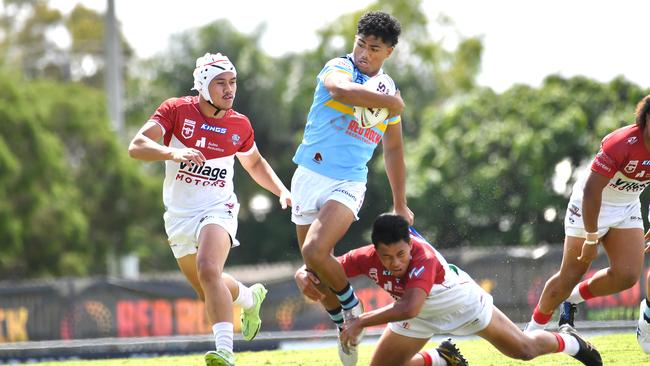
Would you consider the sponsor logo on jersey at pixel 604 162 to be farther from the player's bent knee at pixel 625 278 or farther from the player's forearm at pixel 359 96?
the player's forearm at pixel 359 96

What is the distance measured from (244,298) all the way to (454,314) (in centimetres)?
254

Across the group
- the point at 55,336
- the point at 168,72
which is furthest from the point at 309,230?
the point at 168,72

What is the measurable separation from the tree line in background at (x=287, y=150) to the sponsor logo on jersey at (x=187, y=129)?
15.0m

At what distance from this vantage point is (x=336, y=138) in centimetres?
960

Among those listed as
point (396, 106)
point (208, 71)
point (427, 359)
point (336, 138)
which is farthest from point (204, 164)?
point (427, 359)

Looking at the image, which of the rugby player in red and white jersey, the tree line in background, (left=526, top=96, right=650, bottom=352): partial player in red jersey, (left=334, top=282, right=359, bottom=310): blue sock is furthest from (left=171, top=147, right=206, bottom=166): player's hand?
the tree line in background

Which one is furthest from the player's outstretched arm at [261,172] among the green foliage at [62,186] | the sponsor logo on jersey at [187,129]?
the green foliage at [62,186]

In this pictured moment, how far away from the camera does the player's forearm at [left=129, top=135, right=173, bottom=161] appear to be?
9484mm

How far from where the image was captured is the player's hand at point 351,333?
864 centimetres

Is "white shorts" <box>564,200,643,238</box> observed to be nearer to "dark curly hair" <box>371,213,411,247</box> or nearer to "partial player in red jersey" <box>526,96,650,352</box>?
"partial player in red jersey" <box>526,96,650,352</box>

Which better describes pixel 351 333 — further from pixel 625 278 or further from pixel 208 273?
pixel 625 278

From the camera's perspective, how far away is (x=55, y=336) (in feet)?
72.2

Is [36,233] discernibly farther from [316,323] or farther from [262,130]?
[316,323]

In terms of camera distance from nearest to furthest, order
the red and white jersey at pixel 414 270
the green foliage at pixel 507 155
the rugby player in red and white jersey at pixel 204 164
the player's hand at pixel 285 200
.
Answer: the red and white jersey at pixel 414 270
the rugby player in red and white jersey at pixel 204 164
the player's hand at pixel 285 200
the green foliage at pixel 507 155
